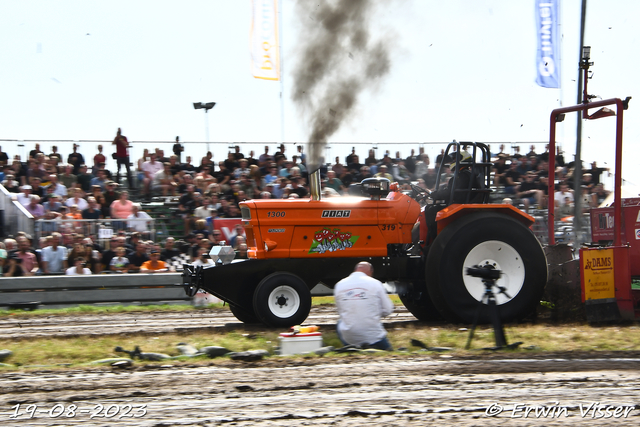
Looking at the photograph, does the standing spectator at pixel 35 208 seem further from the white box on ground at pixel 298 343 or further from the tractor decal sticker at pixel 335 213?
the white box on ground at pixel 298 343

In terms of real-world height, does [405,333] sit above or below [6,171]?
below

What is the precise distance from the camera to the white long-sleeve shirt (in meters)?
6.92

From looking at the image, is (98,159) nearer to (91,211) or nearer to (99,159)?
(99,159)

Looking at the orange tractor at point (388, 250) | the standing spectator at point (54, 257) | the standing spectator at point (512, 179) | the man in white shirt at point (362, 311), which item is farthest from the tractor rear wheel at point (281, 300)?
the standing spectator at point (512, 179)

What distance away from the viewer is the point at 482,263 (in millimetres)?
8883

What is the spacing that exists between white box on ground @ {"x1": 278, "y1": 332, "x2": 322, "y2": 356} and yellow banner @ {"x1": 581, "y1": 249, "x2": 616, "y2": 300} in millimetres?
3640

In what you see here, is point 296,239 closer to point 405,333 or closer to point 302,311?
point 302,311

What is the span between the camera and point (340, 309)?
7.07 metres

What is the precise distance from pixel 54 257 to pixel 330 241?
221 inches

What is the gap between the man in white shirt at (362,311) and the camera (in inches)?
273

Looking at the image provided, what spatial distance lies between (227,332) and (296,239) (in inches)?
55.0

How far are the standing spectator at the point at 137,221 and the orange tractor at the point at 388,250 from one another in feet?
15.3

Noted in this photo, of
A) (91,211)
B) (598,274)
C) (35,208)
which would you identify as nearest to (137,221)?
(91,211)

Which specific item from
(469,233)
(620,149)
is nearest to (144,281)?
(469,233)
